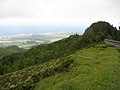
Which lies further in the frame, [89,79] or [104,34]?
[104,34]

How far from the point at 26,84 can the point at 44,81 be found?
4098mm

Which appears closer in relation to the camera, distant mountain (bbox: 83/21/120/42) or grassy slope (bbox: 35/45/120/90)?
grassy slope (bbox: 35/45/120/90)

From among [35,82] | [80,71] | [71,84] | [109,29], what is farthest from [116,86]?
[109,29]

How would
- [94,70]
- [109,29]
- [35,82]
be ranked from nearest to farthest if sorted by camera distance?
[94,70]
[35,82]
[109,29]

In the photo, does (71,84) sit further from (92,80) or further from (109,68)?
(109,68)

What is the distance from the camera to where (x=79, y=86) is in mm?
25516

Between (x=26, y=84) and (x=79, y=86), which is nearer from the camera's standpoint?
(x=79, y=86)

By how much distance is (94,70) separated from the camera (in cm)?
3181

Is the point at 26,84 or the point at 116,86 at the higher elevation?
the point at 116,86

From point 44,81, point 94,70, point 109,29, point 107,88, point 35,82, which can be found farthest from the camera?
point 109,29

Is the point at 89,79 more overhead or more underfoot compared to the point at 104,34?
more overhead

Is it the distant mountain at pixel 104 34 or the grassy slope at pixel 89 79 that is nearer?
the grassy slope at pixel 89 79

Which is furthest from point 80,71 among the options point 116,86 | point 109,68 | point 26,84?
point 26,84

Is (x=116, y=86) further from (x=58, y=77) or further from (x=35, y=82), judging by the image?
(x=35, y=82)
